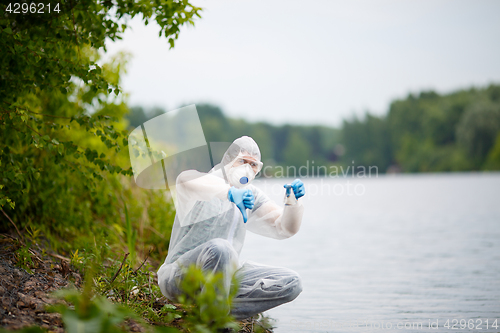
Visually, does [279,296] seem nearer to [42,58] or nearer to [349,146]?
[42,58]

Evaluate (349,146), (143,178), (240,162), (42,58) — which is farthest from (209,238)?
(349,146)

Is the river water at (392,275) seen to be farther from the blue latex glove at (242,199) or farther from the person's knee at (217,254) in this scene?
the blue latex glove at (242,199)

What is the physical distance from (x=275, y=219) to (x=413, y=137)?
69318 mm

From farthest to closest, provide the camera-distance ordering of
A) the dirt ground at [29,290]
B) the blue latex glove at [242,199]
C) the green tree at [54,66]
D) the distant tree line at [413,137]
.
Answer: the distant tree line at [413,137]
the green tree at [54,66]
the blue latex glove at [242,199]
the dirt ground at [29,290]

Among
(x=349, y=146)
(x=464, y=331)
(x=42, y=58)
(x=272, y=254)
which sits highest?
(x=42, y=58)

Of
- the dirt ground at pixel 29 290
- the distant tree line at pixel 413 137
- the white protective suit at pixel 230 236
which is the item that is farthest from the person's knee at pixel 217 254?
the distant tree line at pixel 413 137

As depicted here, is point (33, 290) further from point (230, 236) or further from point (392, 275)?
point (392, 275)

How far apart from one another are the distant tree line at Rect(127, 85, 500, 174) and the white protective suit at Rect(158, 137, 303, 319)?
24.6 meters

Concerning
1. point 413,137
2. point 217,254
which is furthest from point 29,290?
point 413,137

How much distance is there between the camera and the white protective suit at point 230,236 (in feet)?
9.12

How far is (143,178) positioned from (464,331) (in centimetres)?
266

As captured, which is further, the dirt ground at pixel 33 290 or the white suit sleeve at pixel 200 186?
the white suit sleeve at pixel 200 186

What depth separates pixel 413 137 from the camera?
67.9 metres

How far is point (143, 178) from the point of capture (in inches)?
131
